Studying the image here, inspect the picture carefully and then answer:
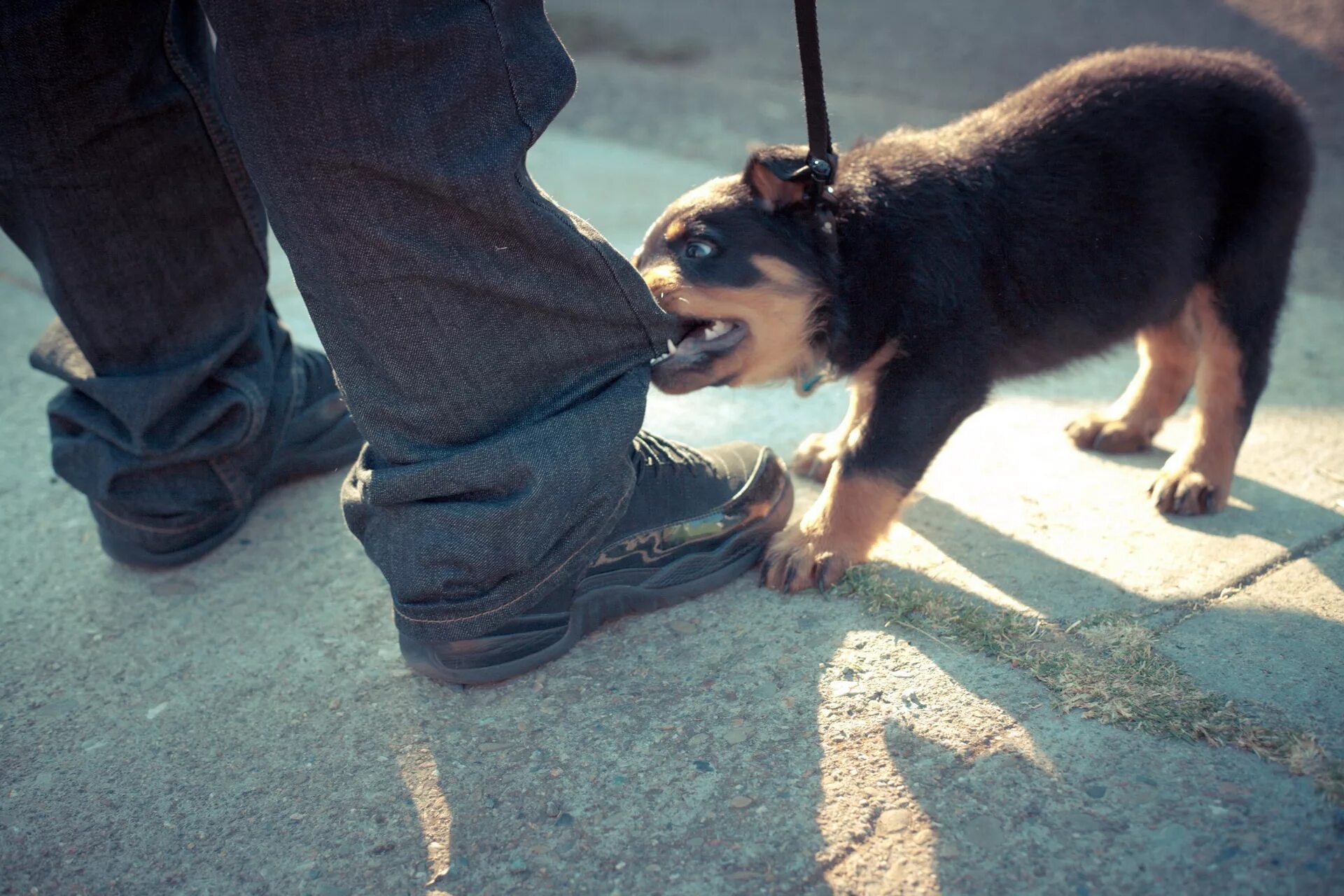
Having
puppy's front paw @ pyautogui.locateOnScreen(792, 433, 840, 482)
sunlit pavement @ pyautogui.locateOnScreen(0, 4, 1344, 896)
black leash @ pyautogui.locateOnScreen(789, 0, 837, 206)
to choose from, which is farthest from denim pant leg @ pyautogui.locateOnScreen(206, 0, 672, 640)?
puppy's front paw @ pyautogui.locateOnScreen(792, 433, 840, 482)

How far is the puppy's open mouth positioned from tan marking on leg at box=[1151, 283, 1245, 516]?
124cm

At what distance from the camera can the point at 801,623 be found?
236cm

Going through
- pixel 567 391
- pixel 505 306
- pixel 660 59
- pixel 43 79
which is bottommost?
pixel 660 59

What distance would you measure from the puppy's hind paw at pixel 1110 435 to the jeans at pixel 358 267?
1.65 meters

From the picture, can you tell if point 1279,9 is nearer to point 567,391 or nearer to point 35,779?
point 567,391

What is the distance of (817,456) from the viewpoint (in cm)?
314

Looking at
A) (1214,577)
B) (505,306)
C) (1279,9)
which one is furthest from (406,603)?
(1279,9)

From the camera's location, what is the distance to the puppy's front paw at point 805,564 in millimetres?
2482

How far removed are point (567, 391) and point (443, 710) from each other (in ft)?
2.34

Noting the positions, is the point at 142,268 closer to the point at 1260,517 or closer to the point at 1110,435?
the point at 1110,435

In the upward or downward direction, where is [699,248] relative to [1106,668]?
upward

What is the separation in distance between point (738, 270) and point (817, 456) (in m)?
0.74

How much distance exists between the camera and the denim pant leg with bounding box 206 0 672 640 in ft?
5.79

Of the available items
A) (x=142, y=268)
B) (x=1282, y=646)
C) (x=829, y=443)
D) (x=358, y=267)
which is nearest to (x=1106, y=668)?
(x=1282, y=646)
